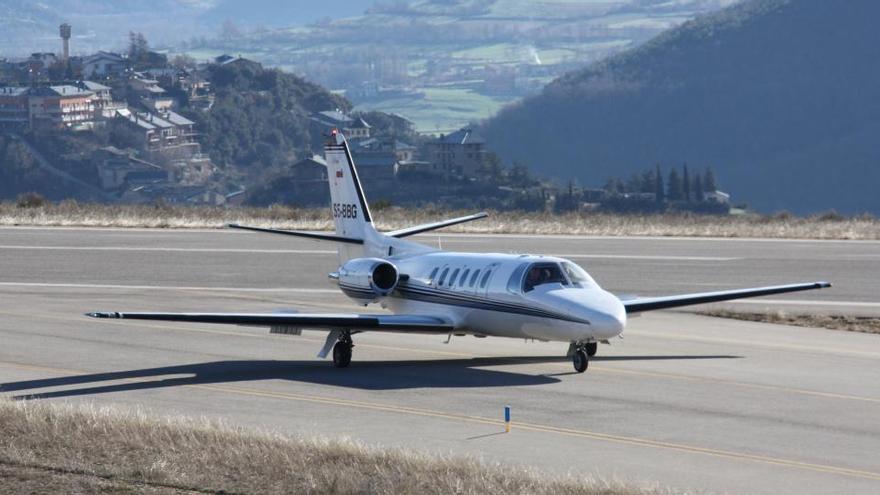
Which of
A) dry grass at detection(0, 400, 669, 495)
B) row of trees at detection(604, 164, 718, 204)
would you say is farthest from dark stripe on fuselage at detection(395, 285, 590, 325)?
row of trees at detection(604, 164, 718, 204)

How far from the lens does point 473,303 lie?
25844 mm

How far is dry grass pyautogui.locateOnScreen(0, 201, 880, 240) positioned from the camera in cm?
5225

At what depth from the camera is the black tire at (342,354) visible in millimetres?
25797

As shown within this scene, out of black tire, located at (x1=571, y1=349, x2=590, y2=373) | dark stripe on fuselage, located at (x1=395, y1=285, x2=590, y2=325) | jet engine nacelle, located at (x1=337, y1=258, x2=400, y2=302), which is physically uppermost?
jet engine nacelle, located at (x1=337, y1=258, x2=400, y2=302)

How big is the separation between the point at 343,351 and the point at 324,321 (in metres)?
1.21

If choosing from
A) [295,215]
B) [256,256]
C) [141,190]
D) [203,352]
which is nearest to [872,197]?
[141,190]

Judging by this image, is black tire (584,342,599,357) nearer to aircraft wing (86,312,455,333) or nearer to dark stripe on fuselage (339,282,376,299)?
aircraft wing (86,312,455,333)

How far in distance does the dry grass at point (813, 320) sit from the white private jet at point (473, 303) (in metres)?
4.22

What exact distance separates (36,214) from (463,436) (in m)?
43.8

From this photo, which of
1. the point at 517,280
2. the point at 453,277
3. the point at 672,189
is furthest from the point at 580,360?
the point at 672,189

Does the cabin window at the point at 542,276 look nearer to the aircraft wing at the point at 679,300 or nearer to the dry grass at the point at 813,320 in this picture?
the aircraft wing at the point at 679,300

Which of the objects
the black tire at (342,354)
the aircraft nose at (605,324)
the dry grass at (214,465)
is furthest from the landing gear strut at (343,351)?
the dry grass at (214,465)

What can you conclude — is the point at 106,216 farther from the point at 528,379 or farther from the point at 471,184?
the point at 471,184

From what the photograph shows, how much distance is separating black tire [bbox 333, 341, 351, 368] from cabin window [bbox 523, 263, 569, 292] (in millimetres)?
3260
